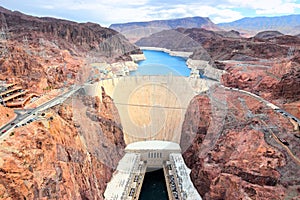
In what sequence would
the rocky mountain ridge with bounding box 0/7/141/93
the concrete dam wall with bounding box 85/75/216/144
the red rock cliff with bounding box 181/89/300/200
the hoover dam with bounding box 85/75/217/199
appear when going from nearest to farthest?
the red rock cliff with bounding box 181/89/300/200
the hoover dam with bounding box 85/75/217/199
the rocky mountain ridge with bounding box 0/7/141/93
the concrete dam wall with bounding box 85/75/216/144

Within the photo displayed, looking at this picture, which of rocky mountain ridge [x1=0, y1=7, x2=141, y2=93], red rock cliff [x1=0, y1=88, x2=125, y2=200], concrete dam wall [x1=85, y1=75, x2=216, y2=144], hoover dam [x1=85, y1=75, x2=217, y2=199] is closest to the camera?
red rock cliff [x1=0, y1=88, x2=125, y2=200]

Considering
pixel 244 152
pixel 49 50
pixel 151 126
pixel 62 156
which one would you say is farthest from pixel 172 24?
pixel 62 156

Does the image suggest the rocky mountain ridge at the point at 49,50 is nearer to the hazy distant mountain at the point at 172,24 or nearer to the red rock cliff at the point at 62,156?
the red rock cliff at the point at 62,156

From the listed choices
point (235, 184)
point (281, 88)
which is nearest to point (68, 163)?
point (235, 184)

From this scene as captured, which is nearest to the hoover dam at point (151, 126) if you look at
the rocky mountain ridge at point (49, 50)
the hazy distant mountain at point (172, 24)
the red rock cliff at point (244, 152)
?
the red rock cliff at point (244, 152)

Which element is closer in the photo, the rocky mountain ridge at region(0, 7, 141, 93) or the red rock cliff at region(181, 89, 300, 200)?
the red rock cliff at region(181, 89, 300, 200)

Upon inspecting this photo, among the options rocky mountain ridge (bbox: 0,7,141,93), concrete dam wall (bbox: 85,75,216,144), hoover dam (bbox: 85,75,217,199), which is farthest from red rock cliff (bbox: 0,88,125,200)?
rocky mountain ridge (bbox: 0,7,141,93)

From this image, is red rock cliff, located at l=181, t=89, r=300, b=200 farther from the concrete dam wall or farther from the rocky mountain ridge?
the rocky mountain ridge

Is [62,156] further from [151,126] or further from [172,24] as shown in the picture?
[172,24]

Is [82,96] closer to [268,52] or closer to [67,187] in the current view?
[67,187]
